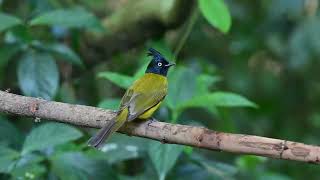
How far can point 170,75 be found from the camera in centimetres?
308

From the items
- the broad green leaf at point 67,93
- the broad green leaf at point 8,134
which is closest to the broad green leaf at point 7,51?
the broad green leaf at point 8,134

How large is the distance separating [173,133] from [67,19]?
1147 mm

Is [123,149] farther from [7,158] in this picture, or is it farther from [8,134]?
[7,158]

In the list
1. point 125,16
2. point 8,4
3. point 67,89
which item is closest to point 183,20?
point 125,16

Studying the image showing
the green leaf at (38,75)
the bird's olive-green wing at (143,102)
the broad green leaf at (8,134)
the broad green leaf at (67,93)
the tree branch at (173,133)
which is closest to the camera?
the tree branch at (173,133)

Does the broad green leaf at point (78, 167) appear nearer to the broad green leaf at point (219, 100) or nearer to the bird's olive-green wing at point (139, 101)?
the bird's olive-green wing at point (139, 101)

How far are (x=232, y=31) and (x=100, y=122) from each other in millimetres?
2438

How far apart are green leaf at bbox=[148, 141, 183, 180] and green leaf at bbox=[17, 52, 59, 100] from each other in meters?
0.53

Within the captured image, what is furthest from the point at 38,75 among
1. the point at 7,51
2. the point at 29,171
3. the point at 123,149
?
the point at 29,171

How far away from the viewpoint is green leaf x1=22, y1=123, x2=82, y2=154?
8.46ft

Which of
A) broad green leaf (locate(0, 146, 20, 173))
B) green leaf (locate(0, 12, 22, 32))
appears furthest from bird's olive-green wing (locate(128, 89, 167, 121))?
green leaf (locate(0, 12, 22, 32))

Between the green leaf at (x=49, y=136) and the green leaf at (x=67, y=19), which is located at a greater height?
the green leaf at (x=67, y=19)

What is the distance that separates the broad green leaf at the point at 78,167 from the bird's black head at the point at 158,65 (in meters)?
0.50

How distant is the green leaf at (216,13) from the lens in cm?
290
